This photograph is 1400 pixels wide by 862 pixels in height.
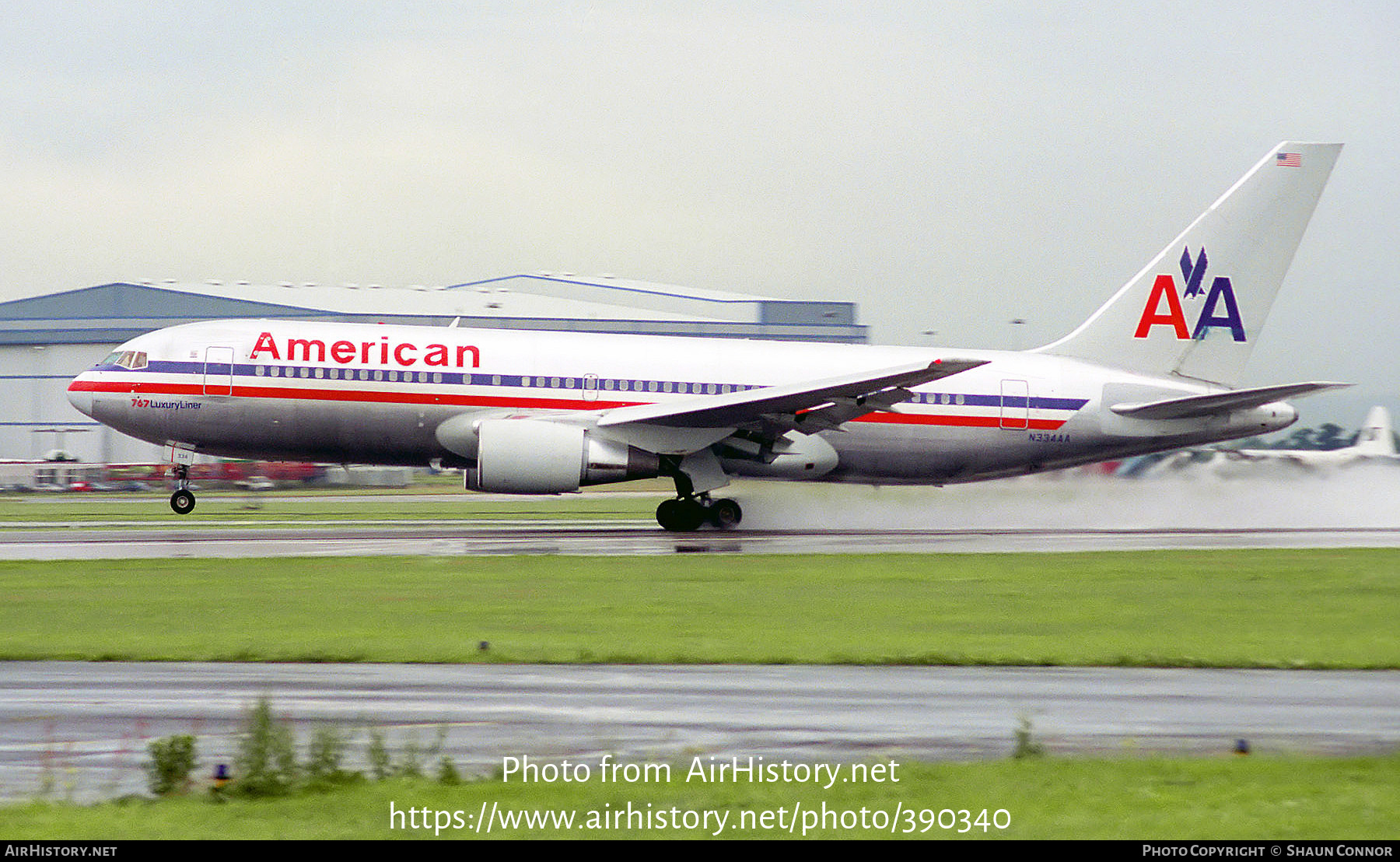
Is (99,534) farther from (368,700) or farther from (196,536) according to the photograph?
(368,700)

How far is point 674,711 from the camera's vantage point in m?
10.8

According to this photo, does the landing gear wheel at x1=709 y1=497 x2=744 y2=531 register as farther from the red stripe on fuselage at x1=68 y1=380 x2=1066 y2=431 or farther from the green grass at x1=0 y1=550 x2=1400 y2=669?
the green grass at x1=0 y1=550 x2=1400 y2=669

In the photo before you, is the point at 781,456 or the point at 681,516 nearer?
the point at 681,516

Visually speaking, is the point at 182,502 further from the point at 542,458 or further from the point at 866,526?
the point at 866,526

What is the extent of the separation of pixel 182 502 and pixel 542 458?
9.79 meters

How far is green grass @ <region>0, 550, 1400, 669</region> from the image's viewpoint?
14008 mm

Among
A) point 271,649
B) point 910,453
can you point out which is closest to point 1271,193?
point 910,453

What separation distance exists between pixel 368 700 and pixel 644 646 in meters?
3.62

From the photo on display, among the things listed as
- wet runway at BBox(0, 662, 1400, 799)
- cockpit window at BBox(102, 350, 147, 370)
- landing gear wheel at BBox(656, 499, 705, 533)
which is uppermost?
cockpit window at BBox(102, 350, 147, 370)

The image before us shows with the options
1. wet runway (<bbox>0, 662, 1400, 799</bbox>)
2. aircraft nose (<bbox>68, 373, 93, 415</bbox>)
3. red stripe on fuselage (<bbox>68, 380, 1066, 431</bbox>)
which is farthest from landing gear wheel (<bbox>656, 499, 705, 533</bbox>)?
wet runway (<bbox>0, 662, 1400, 799</bbox>)

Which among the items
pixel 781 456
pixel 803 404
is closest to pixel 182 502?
pixel 781 456

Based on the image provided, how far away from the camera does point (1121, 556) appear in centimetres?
2441

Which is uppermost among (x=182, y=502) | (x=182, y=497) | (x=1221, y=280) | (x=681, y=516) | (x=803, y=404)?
(x=1221, y=280)

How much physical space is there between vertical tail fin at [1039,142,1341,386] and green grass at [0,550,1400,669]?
30.5 ft
